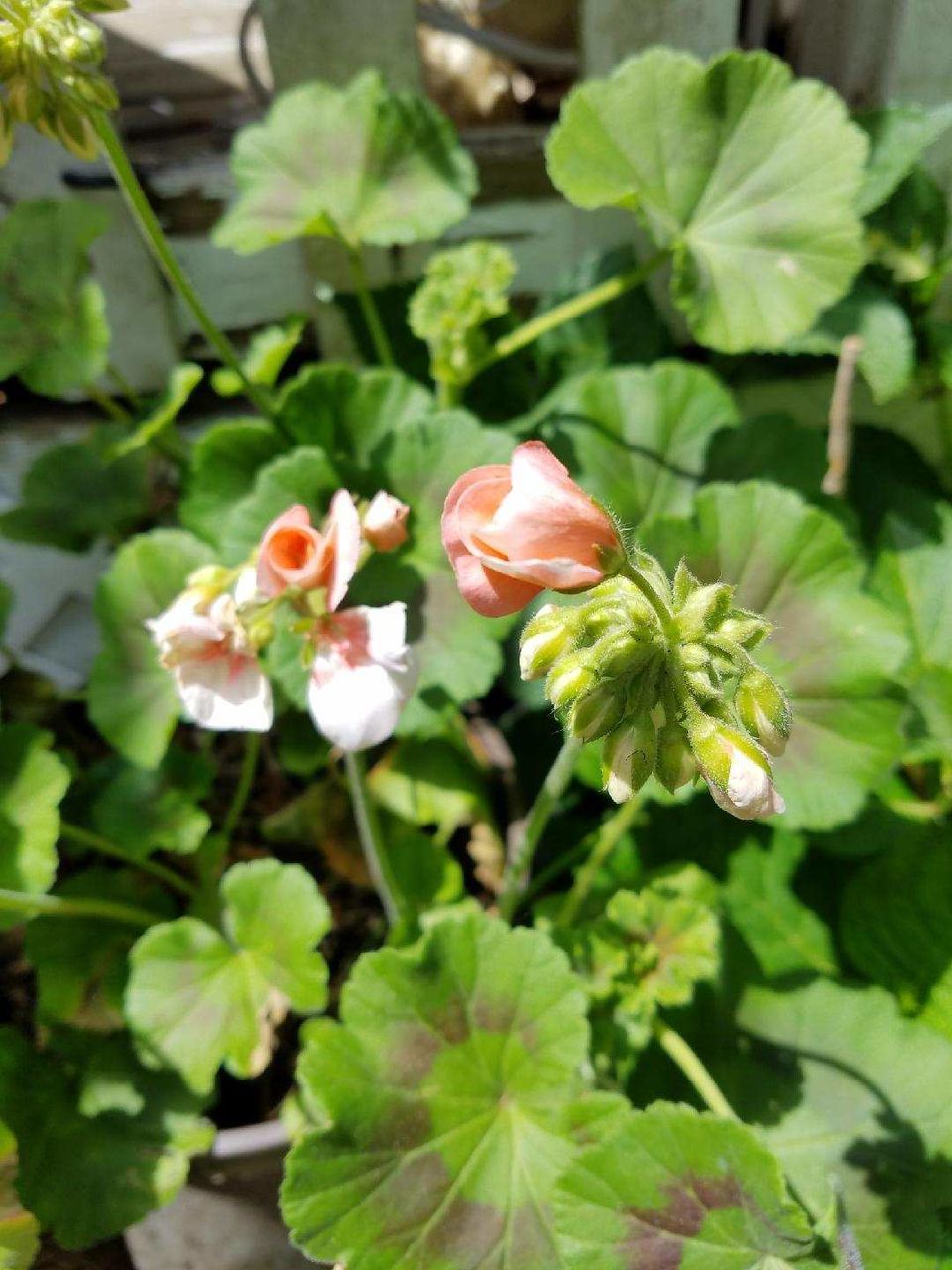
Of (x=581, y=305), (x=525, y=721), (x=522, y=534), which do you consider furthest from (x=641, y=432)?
(x=522, y=534)

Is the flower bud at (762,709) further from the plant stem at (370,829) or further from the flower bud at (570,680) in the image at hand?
the plant stem at (370,829)

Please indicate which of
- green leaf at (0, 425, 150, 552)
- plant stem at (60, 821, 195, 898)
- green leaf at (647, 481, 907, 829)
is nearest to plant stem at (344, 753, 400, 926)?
plant stem at (60, 821, 195, 898)

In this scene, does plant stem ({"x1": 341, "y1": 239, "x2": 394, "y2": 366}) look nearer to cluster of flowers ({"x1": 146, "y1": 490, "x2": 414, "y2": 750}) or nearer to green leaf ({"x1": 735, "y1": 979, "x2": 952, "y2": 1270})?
cluster of flowers ({"x1": 146, "y1": 490, "x2": 414, "y2": 750})

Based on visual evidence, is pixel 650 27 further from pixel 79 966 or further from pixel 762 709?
pixel 79 966

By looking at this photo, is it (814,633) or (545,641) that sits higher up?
(545,641)

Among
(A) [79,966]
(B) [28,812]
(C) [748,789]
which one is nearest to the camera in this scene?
(C) [748,789]
